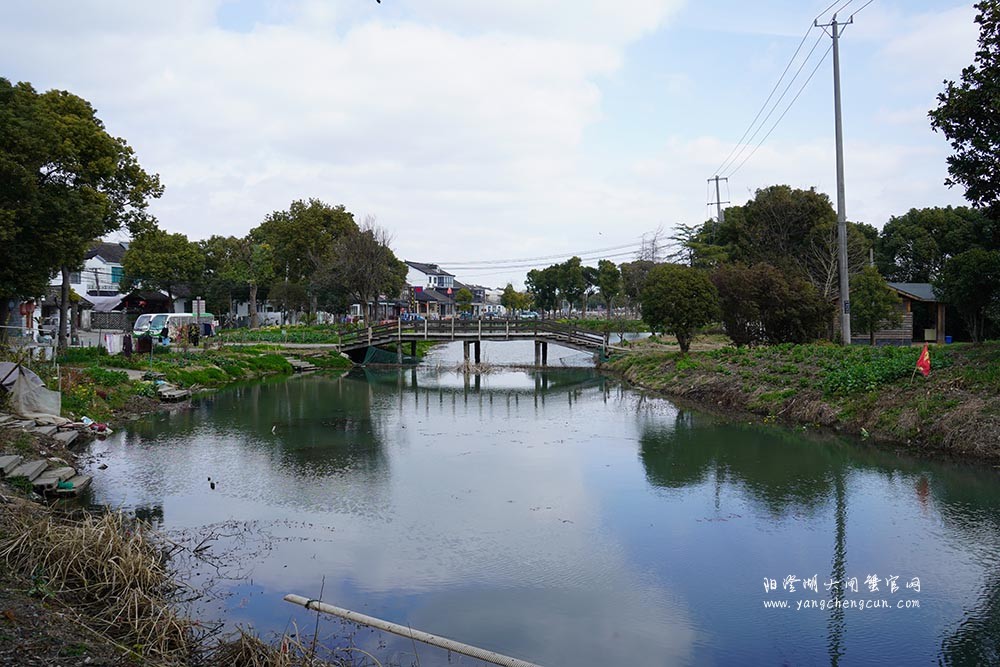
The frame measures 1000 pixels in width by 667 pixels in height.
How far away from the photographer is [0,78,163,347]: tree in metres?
20.3

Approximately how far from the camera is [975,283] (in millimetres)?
26391

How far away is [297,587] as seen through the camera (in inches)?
375

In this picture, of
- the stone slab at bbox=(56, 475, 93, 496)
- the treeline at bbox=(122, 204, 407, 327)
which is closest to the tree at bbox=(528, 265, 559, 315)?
the treeline at bbox=(122, 204, 407, 327)

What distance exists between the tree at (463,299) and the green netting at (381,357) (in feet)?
185

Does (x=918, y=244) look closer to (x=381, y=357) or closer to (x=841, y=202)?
(x=841, y=202)

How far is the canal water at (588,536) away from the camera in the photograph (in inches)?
329

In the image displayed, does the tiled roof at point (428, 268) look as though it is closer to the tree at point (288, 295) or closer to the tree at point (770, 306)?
the tree at point (288, 295)

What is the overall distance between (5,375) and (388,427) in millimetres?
10039

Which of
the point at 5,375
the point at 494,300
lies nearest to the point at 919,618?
the point at 5,375

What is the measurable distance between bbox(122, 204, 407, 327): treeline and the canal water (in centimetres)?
3530

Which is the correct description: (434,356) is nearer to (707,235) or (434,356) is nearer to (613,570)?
(707,235)

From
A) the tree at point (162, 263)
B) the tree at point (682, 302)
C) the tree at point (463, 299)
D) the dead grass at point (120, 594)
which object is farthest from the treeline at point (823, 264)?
the tree at point (463, 299)

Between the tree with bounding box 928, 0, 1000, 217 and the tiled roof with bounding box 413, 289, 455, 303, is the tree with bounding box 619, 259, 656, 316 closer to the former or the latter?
the tiled roof with bounding box 413, 289, 455, 303

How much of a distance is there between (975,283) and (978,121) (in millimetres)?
11327
